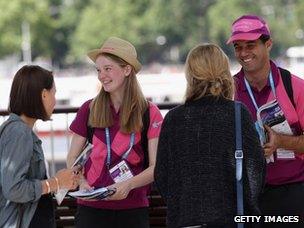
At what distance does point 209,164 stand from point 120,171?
938 millimetres

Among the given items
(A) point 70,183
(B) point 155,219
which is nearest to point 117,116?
(A) point 70,183

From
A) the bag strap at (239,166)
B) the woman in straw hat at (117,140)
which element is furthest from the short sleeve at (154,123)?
the bag strap at (239,166)

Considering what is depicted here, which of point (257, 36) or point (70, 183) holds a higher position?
point (257, 36)

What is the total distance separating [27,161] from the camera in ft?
13.4

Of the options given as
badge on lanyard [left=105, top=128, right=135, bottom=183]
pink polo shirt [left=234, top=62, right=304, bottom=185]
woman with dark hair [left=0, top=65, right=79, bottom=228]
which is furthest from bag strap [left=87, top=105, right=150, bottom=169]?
pink polo shirt [left=234, top=62, right=304, bottom=185]

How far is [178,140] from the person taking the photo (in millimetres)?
3822

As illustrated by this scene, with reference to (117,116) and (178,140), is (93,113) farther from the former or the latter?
(178,140)

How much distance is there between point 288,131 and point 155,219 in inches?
97.4

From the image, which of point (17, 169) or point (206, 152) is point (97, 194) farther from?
point (206, 152)

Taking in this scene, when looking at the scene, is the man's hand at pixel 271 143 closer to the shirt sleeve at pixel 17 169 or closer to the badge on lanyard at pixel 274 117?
the badge on lanyard at pixel 274 117

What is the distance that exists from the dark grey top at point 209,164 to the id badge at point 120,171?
0.75m

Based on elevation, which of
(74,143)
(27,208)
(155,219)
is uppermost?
(74,143)

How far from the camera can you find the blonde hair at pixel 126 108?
4.57 meters

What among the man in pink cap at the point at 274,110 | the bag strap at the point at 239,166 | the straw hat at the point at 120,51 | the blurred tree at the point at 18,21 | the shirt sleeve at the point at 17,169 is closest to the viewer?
the bag strap at the point at 239,166
